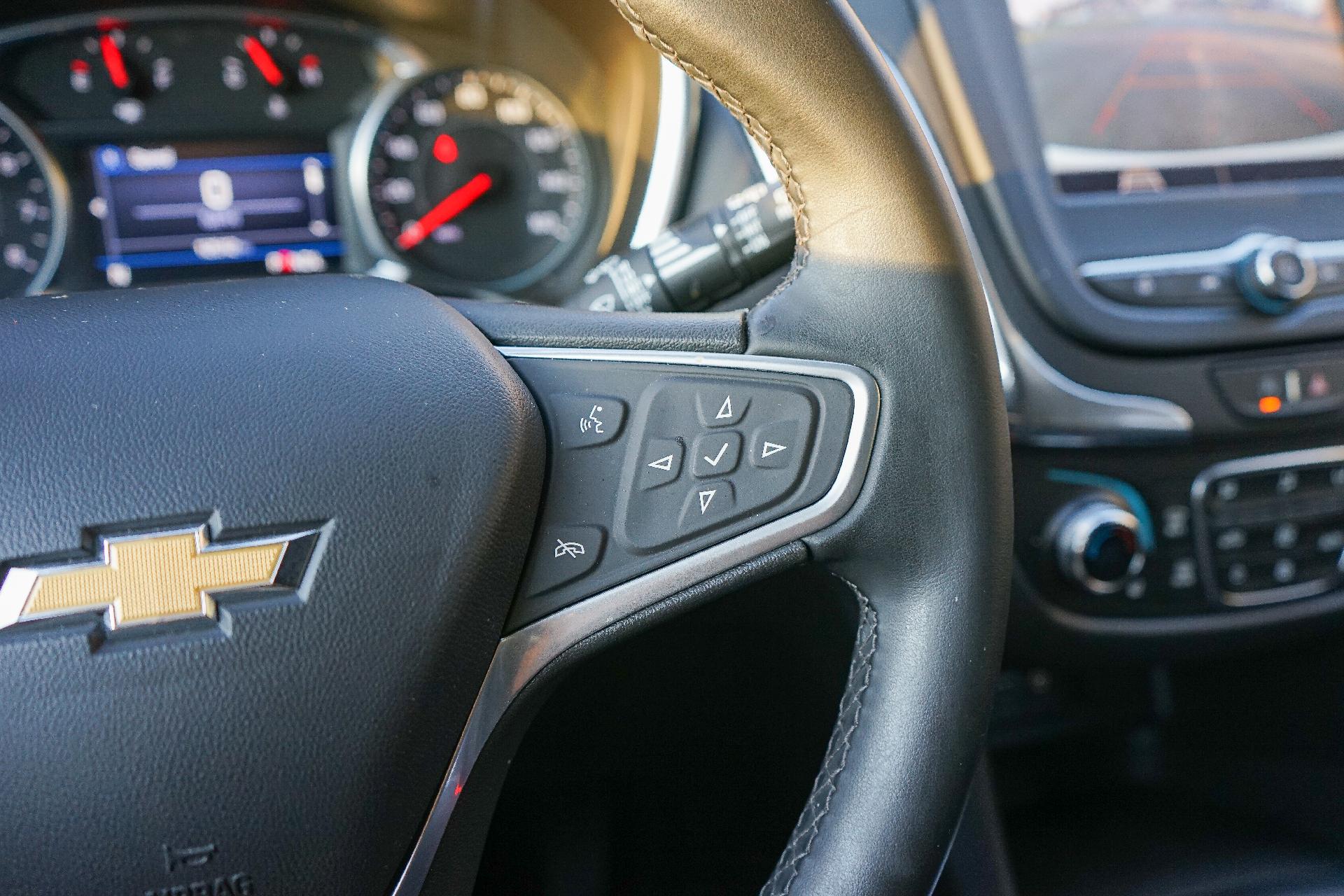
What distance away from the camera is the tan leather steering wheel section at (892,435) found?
2.12 ft

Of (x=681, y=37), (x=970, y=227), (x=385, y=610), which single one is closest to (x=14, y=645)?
(x=385, y=610)

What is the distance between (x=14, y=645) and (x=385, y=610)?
0.58 feet

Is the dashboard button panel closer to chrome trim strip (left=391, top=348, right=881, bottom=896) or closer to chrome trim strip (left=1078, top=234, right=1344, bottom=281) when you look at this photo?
chrome trim strip (left=1078, top=234, right=1344, bottom=281)

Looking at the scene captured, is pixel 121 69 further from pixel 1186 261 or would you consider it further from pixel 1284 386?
pixel 1284 386

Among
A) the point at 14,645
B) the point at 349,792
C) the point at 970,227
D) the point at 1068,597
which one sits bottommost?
the point at 1068,597

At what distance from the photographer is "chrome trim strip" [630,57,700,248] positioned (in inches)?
53.8

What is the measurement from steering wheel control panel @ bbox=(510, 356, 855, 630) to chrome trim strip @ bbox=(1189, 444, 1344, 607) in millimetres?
650

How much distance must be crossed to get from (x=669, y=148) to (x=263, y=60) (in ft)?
1.91

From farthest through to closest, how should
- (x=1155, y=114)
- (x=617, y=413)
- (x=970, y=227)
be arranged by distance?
(x=1155, y=114) < (x=970, y=227) < (x=617, y=413)

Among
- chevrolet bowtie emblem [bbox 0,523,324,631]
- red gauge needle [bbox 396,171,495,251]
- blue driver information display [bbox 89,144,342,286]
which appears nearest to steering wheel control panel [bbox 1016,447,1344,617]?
chevrolet bowtie emblem [bbox 0,523,324,631]

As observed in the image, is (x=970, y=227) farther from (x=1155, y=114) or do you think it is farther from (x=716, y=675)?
(x=716, y=675)

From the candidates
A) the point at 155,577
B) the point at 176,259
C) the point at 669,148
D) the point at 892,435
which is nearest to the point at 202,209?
the point at 176,259

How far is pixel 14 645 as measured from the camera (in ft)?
1.92

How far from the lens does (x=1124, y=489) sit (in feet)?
3.78
